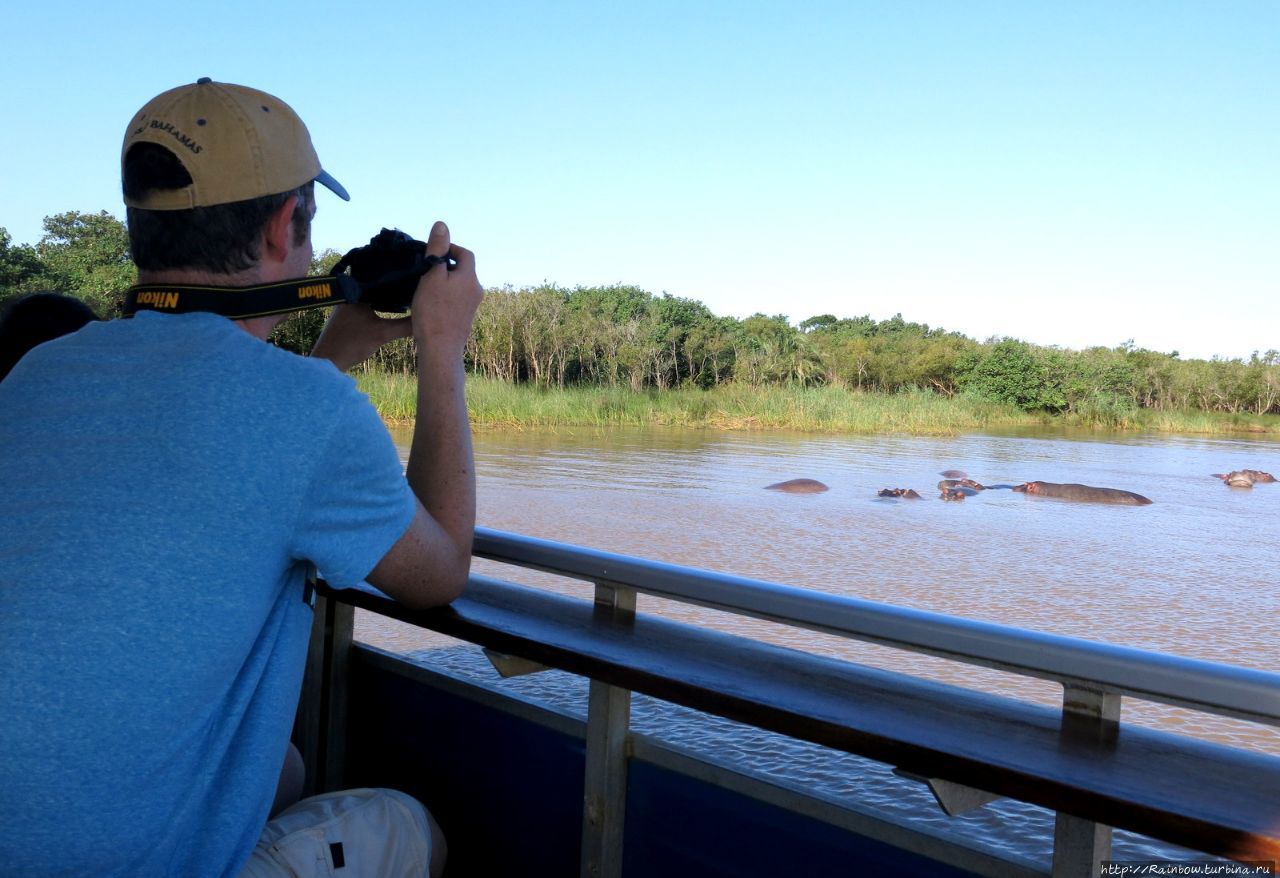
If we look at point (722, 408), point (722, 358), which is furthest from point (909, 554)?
point (722, 358)

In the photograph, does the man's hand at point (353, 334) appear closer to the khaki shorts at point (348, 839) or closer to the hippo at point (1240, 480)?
the khaki shorts at point (348, 839)

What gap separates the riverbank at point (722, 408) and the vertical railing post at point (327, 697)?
10424 mm

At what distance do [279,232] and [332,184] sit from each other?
0.10m

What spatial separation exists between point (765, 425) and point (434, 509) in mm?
15396

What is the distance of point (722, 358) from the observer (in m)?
24.1

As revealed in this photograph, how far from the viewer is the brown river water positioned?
2100 mm

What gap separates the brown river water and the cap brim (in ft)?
2.15

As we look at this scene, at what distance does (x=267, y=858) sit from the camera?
86 cm

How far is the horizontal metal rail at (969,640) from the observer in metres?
0.71

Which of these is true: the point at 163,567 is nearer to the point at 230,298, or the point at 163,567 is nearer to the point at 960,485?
the point at 230,298

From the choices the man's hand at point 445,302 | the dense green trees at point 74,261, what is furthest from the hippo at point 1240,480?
the dense green trees at point 74,261

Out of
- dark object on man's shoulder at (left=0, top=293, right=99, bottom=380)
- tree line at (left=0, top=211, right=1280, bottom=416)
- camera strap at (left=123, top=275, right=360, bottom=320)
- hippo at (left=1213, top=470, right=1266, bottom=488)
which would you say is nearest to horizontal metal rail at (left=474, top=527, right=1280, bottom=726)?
camera strap at (left=123, top=275, right=360, bottom=320)

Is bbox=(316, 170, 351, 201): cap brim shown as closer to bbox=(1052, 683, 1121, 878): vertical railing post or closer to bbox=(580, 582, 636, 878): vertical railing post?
bbox=(580, 582, 636, 878): vertical railing post

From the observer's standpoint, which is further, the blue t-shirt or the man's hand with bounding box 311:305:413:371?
the man's hand with bounding box 311:305:413:371
